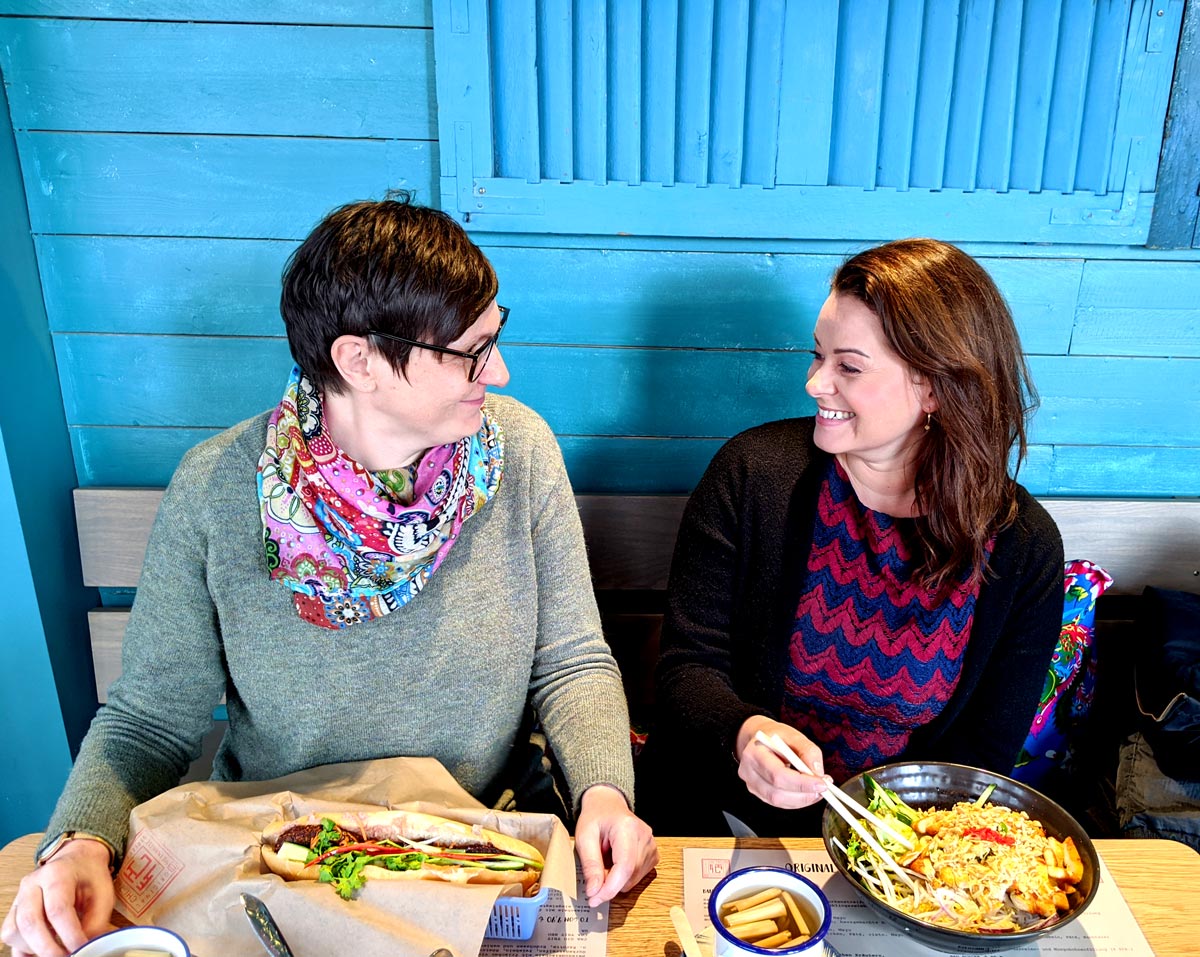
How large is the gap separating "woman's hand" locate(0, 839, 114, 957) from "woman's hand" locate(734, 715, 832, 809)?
849 millimetres

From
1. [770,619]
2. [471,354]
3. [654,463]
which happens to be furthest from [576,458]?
[471,354]

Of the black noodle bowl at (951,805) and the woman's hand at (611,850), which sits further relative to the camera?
the woman's hand at (611,850)

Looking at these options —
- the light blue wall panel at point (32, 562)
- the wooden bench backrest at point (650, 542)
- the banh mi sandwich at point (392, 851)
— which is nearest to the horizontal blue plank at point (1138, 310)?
the wooden bench backrest at point (650, 542)

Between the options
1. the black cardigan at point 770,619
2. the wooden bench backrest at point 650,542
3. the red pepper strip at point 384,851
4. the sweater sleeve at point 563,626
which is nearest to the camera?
the red pepper strip at point 384,851

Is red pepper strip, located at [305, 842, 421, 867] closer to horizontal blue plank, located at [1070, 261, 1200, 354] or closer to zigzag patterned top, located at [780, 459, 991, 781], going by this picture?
zigzag patterned top, located at [780, 459, 991, 781]

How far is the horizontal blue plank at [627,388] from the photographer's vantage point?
1839mm

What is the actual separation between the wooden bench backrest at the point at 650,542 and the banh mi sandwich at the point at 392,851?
908mm

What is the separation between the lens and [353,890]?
1.00m

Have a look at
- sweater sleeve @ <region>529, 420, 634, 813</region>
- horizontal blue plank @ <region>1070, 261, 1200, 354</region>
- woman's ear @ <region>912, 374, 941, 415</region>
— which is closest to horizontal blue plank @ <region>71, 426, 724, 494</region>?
sweater sleeve @ <region>529, 420, 634, 813</region>

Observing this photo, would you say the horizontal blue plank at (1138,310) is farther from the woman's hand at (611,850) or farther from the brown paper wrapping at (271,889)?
the brown paper wrapping at (271,889)

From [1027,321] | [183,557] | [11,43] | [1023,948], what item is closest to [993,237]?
[1027,321]

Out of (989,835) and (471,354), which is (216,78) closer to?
(471,354)

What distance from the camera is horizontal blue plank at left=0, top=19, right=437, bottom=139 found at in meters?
1.64

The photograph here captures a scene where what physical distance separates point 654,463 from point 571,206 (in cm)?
58
